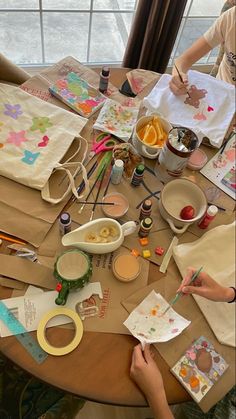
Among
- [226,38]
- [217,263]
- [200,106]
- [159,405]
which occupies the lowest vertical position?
[159,405]

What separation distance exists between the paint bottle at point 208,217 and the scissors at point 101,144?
351 mm

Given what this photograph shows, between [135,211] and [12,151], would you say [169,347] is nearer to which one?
[135,211]

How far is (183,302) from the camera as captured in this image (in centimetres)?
86

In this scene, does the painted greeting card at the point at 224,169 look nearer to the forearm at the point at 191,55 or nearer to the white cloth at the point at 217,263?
the white cloth at the point at 217,263

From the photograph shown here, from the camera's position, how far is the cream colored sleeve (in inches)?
49.2

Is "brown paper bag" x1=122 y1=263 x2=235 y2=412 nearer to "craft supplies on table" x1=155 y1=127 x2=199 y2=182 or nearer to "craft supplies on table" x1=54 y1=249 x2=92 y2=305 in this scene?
"craft supplies on table" x1=54 y1=249 x2=92 y2=305

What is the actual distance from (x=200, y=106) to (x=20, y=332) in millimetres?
879

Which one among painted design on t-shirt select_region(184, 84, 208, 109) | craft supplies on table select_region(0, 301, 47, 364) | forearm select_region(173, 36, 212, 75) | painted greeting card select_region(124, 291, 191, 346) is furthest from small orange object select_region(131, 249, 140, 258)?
forearm select_region(173, 36, 212, 75)

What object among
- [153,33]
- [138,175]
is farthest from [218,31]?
[138,175]

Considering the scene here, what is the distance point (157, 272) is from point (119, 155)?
0.36 meters

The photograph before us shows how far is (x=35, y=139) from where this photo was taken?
105 centimetres

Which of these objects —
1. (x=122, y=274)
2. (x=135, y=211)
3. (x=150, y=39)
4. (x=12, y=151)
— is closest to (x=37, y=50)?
(x=150, y=39)

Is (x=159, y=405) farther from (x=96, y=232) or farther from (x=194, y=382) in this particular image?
(x=96, y=232)

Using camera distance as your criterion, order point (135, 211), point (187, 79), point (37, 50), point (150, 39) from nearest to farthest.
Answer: point (135, 211), point (187, 79), point (150, 39), point (37, 50)
